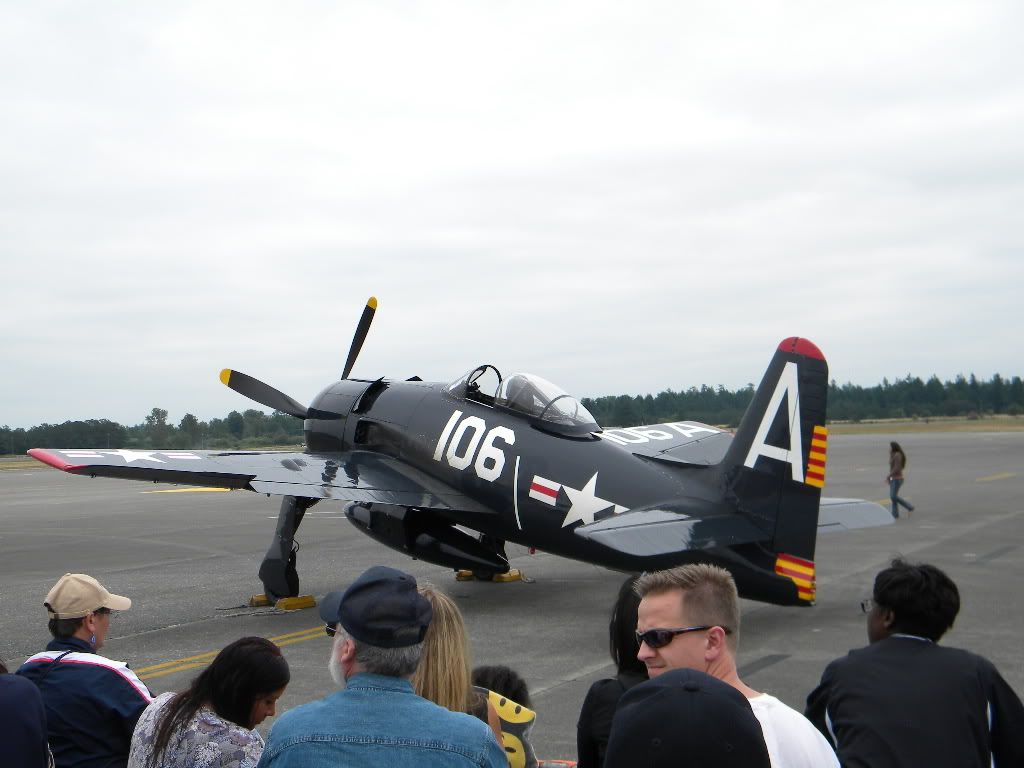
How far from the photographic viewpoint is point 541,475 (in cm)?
1091

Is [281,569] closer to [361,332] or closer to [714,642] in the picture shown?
[361,332]

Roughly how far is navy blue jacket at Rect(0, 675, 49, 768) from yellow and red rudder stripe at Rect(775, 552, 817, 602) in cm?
716

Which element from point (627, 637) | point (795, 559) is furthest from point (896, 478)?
point (627, 637)

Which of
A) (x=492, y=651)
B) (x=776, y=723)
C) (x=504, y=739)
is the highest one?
(x=776, y=723)

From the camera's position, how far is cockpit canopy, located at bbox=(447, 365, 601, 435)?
11.3 metres

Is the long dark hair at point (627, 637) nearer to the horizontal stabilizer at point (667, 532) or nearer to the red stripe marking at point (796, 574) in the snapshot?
the horizontal stabilizer at point (667, 532)

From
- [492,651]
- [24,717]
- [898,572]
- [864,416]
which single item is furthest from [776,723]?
[864,416]

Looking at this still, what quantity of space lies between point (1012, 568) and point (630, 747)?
13026 mm

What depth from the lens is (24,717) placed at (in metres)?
3.09

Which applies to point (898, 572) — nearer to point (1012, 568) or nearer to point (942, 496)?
point (1012, 568)

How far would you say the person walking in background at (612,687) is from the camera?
114 inches

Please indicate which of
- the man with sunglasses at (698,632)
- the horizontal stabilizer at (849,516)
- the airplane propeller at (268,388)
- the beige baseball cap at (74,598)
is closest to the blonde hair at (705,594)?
the man with sunglasses at (698,632)

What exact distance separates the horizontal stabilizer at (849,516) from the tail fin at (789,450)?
132 cm

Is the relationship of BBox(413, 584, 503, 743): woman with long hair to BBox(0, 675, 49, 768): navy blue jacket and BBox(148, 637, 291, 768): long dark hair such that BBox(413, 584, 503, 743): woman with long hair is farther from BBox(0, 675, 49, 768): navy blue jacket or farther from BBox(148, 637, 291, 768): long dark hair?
BBox(0, 675, 49, 768): navy blue jacket
